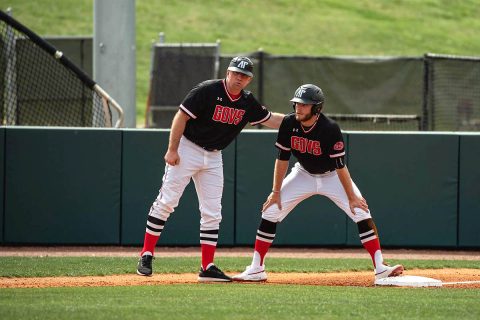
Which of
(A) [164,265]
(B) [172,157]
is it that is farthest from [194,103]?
(A) [164,265]

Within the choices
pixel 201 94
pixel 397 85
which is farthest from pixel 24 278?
pixel 397 85

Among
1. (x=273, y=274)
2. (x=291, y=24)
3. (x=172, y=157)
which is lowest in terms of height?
(x=273, y=274)

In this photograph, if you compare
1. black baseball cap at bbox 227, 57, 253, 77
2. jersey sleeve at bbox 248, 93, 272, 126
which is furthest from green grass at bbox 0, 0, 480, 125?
black baseball cap at bbox 227, 57, 253, 77

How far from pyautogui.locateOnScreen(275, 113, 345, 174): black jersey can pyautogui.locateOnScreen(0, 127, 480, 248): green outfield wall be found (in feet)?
12.7

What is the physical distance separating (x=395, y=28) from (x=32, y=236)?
25.8 metres

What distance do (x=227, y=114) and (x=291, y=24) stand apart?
2780cm

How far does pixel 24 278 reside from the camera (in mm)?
9875

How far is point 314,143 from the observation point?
9141 millimetres

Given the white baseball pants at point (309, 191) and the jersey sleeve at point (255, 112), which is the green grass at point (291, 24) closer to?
the jersey sleeve at point (255, 112)

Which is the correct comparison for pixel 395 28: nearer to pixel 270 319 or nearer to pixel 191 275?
pixel 191 275

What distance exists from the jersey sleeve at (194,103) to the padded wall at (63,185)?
13.1ft

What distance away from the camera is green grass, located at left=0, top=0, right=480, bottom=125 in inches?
1330

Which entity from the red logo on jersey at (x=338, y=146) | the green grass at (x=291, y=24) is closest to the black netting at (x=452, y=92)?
the red logo on jersey at (x=338, y=146)

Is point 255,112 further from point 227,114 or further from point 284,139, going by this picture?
point 284,139
